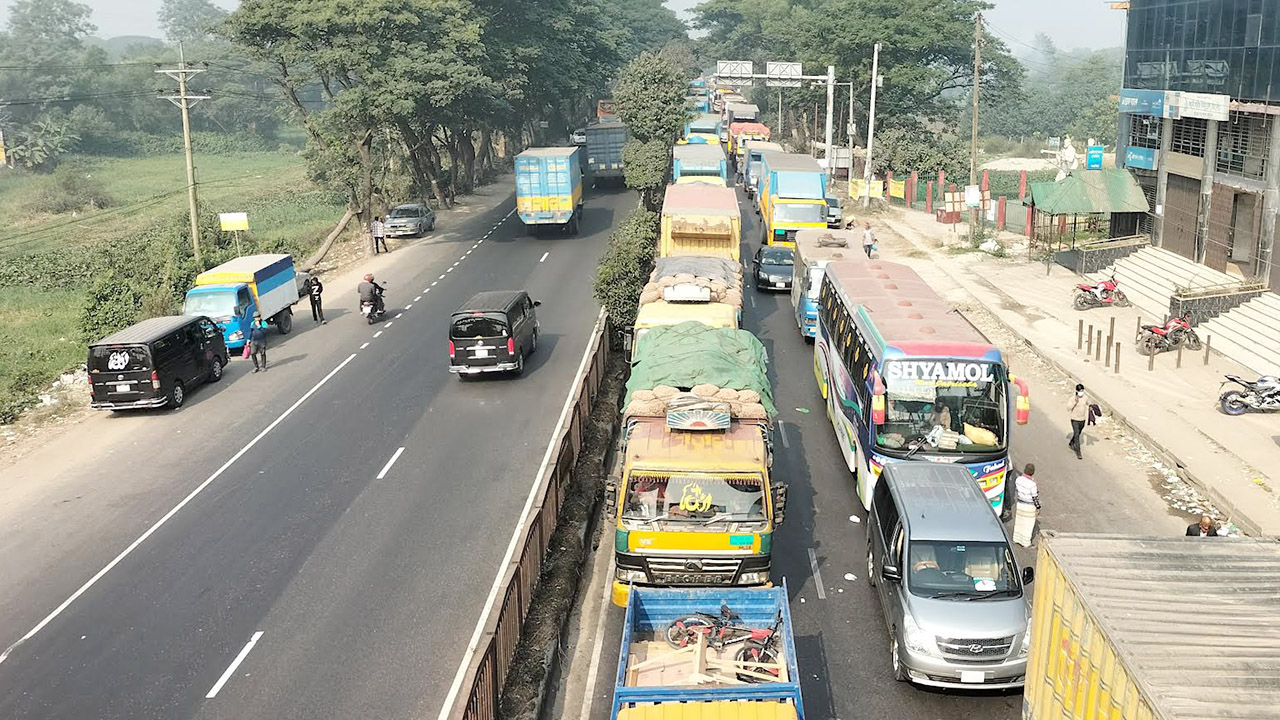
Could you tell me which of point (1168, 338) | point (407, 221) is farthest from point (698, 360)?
point (407, 221)

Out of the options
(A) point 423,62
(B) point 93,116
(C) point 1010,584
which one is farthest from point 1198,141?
(B) point 93,116

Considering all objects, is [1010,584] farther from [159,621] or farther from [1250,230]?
[1250,230]

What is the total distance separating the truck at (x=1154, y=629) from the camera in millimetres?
7344

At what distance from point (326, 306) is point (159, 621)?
2231 centimetres

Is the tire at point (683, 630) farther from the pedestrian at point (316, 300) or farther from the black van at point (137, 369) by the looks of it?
the pedestrian at point (316, 300)

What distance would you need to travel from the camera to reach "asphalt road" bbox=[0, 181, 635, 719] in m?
13.2

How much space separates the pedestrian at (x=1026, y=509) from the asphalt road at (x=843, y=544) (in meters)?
0.23

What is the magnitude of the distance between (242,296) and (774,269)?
1723 centimetres

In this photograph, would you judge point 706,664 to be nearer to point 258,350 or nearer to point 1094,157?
point 258,350

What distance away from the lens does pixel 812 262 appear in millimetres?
28406

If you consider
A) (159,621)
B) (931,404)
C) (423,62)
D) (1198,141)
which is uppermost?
(423,62)

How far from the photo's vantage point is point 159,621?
583 inches

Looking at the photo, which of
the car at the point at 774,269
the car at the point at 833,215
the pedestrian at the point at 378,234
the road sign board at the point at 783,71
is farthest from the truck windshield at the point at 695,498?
the road sign board at the point at 783,71

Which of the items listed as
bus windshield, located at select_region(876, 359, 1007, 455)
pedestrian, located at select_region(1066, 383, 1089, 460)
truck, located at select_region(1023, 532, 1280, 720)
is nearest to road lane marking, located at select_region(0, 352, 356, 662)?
bus windshield, located at select_region(876, 359, 1007, 455)
